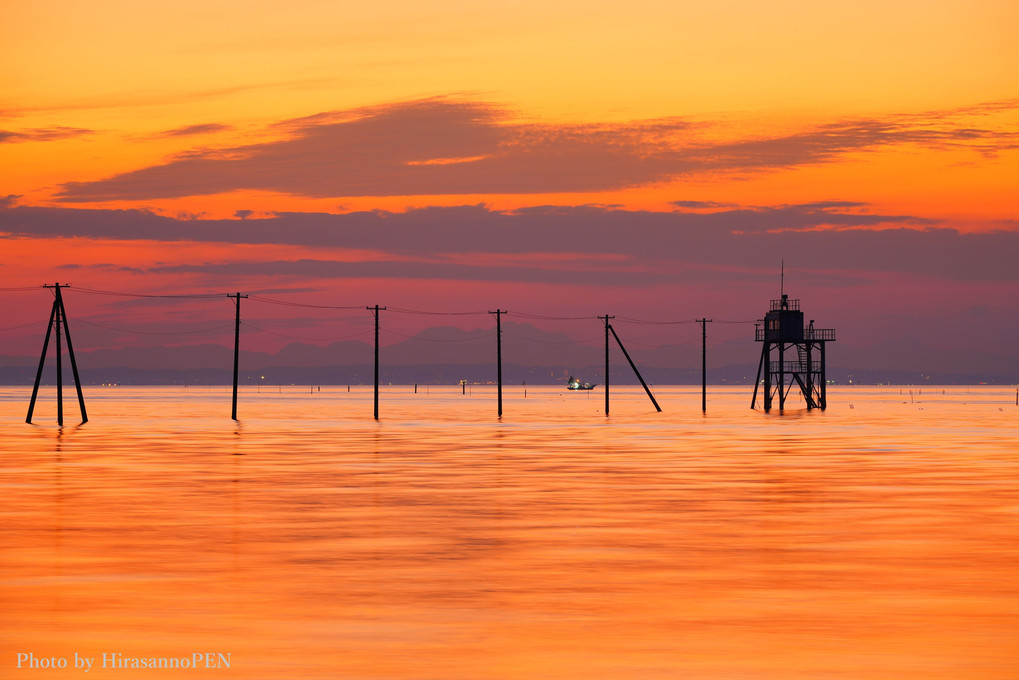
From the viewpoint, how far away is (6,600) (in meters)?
16.9

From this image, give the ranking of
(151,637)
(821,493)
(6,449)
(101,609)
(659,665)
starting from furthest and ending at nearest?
1. (6,449)
2. (821,493)
3. (101,609)
4. (151,637)
5. (659,665)

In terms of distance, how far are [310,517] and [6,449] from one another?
110 ft

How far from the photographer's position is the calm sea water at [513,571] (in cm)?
1341

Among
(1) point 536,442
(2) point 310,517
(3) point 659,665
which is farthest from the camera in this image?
(1) point 536,442

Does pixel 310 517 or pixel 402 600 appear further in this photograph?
pixel 310 517

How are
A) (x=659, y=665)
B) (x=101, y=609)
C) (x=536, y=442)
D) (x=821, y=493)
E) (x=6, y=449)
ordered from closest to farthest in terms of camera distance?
(x=659, y=665) < (x=101, y=609) < (x=821, y=493) < (x=6, y=449) < (x=536, y=442)

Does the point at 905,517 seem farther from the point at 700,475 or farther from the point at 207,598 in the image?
the point at 207,598

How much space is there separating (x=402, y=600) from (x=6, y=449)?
Answer: 44.4m

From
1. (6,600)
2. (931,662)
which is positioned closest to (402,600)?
(6,600)

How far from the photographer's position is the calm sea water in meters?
13.4

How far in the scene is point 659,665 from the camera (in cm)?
1291

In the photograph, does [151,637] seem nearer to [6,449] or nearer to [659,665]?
[659,665]

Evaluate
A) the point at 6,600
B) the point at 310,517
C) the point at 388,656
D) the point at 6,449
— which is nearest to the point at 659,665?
the point at 388,656

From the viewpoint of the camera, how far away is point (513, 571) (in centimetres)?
1975
